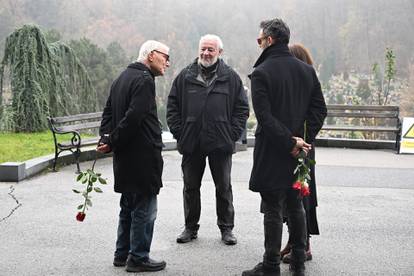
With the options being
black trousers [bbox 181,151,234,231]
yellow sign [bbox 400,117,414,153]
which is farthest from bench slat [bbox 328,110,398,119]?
black trousers [bbox 181,151,234,231]

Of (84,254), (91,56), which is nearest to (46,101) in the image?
(84,254)

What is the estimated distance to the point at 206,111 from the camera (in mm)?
4699

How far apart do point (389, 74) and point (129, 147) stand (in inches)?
503

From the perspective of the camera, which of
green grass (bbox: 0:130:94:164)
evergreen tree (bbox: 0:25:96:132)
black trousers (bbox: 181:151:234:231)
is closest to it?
black trousers (bbox: 181:151:234:231)

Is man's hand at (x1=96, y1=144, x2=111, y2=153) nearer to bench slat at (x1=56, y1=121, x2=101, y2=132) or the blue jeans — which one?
the blue jeans

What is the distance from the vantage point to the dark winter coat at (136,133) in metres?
3.74

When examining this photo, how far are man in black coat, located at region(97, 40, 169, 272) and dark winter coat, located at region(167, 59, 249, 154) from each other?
30.6 inches

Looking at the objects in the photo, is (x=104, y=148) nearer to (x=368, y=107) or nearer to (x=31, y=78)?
(x=31, y=78)

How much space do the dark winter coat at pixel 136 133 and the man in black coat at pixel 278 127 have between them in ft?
2.37

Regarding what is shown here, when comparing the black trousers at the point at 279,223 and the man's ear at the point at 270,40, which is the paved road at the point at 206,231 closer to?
the black trousers at the point at 279,223

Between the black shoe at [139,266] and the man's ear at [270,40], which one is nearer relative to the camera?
the man's ear at [270,40]

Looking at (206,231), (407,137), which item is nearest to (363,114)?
(407,137)

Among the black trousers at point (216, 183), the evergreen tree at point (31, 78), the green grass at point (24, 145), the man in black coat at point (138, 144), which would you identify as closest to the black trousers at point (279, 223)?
the man in black coat at point (138, 144)

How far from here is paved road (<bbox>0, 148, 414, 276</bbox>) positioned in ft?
13.6
